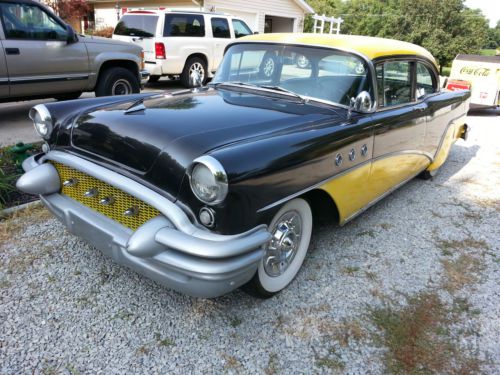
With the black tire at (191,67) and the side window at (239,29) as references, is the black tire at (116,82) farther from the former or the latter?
the side window at (239,29)

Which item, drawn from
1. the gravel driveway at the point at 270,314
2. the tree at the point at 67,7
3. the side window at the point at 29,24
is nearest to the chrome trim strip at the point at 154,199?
the gravel driveway at the point at 270,314

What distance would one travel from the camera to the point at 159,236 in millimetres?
2074

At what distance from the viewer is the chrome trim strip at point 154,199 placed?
6.84 ft

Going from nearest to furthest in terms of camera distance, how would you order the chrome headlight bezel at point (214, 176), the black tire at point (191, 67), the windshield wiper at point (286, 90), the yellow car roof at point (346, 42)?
the chrome headlight bezel at point (214, 176), the windshield wiper at point (286, 90), the yellow car roof at point (346, 42), the black tire at point (191, 67)

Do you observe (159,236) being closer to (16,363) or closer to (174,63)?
(16,363)

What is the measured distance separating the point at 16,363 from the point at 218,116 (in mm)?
1762

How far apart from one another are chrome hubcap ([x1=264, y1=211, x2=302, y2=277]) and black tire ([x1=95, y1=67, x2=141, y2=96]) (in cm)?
537

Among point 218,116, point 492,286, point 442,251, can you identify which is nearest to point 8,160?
point 218,116

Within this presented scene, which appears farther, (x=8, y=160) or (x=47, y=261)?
(x=8, y=160)

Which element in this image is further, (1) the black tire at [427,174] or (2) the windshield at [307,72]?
(1) the black tire at [427,174]

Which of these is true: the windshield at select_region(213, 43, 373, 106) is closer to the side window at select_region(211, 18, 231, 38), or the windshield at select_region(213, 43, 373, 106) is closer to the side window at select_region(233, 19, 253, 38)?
the side window at select_region(211, 18, 231, 38)

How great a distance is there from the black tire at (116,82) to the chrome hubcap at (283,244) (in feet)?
17.6

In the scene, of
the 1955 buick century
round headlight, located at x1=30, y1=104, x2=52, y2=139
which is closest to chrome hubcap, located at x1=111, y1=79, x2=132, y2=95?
the 1955 buick century

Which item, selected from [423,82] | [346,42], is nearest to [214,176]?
[346,42]
